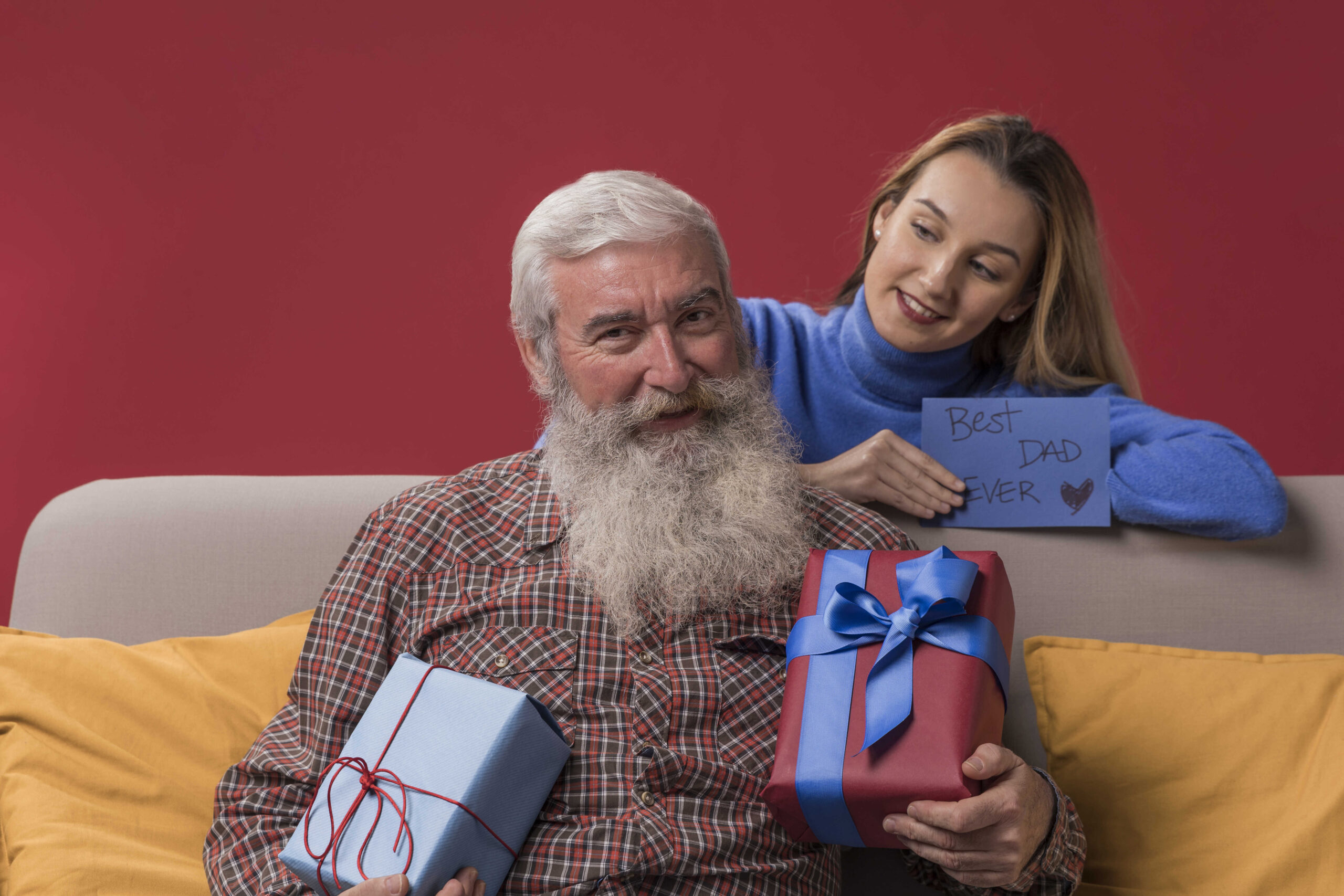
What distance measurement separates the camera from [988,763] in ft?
3.65

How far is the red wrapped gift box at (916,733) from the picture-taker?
1.11 m

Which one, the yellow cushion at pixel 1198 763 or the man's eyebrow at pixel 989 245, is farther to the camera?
the man's eyebrow at pixel 989 245

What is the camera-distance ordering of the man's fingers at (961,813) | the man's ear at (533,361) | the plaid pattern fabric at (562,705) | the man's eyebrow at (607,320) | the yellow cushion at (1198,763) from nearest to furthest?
Result: the man's fingers at (961,813) → the plaid pattern fabric at (562,705) → the yellow cushion at (1198,763) → the man's eyebrow at (607,320) → the man's ear at (533,361)

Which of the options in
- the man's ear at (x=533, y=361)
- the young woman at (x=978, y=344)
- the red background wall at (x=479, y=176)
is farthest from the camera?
the red background wall at (x=479, y=176)

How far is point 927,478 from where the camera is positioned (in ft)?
5.87

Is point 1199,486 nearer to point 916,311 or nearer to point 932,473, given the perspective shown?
point 932,473

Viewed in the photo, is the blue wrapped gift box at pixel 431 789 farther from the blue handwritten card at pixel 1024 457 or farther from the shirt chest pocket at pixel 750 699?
the blue handwritten card at pixel 1024 457

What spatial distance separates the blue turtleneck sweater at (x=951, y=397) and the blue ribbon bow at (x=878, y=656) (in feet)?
2.26

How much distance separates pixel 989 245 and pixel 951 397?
311 millimetres

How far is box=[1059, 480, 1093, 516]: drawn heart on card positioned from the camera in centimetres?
177

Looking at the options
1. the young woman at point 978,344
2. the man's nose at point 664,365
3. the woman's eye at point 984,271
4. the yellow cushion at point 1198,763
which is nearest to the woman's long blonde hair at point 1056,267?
the young woman at point 978,344

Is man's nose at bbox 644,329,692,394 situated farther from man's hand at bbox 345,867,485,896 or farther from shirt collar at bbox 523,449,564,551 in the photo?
man's hand at bbox 345,867,485,896

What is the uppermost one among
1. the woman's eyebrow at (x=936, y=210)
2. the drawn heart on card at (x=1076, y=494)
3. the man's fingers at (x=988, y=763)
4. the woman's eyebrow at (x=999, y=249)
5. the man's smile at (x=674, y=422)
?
the woman's eyebrow at (x=936, y=210)

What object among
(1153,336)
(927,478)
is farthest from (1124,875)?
(1153,336)
